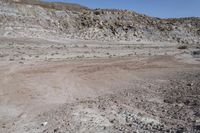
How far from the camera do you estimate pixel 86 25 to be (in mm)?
41406

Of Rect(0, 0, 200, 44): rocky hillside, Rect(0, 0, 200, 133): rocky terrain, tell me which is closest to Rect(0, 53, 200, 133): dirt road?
Rect(0, 0, 200, 133): rocky terrain

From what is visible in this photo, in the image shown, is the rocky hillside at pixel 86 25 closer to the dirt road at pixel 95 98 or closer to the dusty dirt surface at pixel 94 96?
the dusty dirt surface at pixel 94 96

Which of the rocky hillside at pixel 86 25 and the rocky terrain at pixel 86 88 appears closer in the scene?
the rocky terrain at pixel 86 88

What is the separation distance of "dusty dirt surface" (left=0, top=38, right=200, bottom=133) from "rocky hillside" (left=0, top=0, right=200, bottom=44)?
12.8 meters

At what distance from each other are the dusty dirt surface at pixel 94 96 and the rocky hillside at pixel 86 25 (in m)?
12.8

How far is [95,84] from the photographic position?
51.3 ft

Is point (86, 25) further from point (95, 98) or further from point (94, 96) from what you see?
point (95, 98)

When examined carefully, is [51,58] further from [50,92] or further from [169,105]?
[169,105]

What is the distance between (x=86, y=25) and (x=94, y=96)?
28.6 meters

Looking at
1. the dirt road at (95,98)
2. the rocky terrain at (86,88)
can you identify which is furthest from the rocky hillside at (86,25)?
the dirt road at (95,98)

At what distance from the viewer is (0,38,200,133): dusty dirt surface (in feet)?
32.6

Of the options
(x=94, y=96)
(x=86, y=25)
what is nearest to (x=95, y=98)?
(x=94, y=96)

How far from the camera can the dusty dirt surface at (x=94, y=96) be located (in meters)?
9.93

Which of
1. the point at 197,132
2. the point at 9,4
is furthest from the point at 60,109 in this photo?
the point at 9,4
